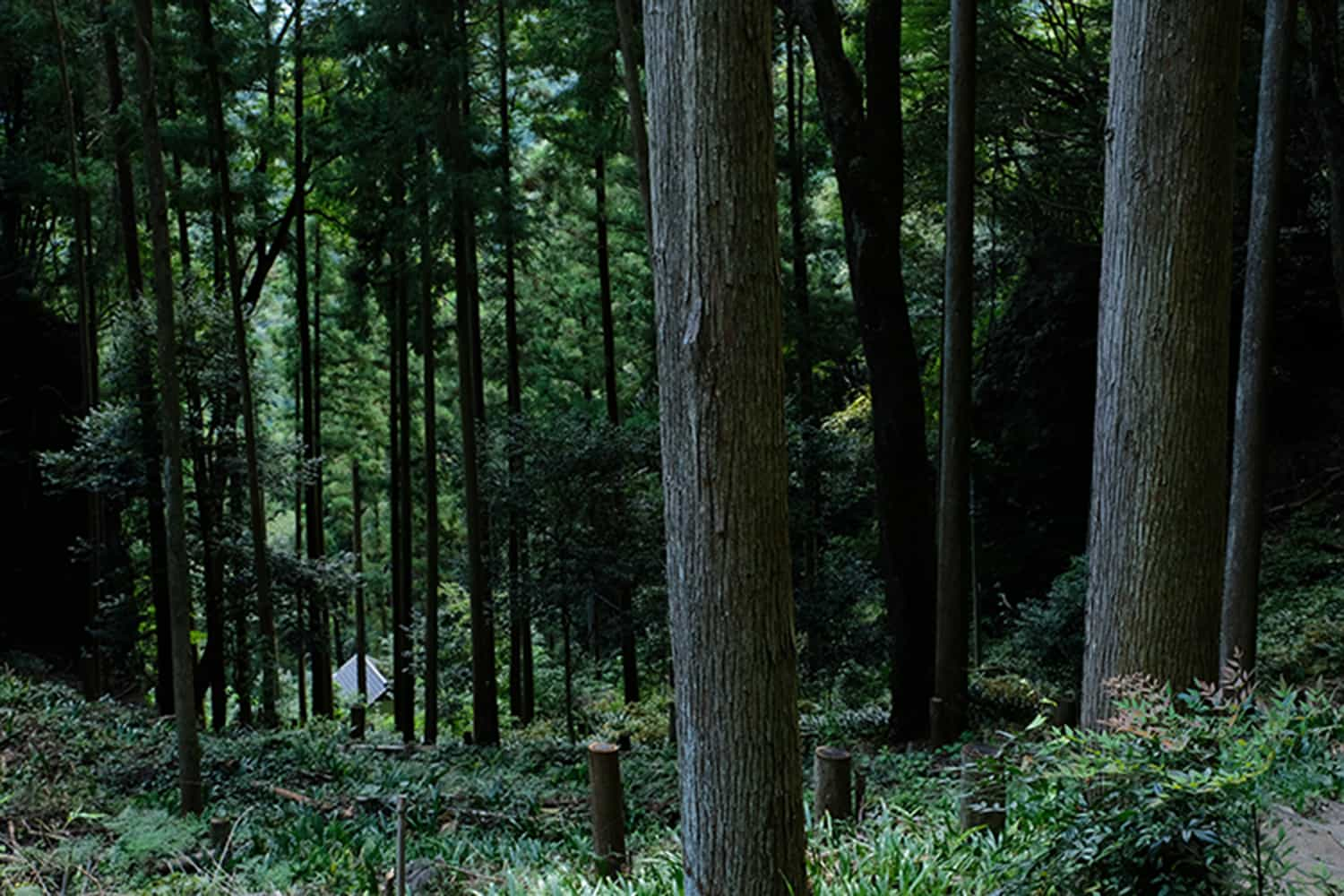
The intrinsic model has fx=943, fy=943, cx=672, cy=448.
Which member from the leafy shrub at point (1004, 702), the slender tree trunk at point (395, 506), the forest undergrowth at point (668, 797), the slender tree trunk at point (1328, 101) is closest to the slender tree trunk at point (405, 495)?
the slender tree trunk at point (395, 506)

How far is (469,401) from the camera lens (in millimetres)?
11602

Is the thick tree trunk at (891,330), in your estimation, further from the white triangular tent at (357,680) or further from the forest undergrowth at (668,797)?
the white triangular tent at (357,680)

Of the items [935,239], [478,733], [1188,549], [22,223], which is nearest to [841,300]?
[935,239]

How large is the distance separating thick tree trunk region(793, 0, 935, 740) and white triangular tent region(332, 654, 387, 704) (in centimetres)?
1872

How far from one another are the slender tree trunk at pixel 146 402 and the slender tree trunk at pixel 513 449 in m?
4.21

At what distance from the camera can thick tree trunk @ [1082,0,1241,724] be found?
3674mm

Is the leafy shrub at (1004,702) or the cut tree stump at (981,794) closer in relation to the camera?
the cut tree stump at (981,794)

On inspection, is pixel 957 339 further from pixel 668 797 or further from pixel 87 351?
pixel 87 351

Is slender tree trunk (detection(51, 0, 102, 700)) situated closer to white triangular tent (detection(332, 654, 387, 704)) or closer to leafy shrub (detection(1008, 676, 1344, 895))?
white triangular tent (detection(332, 654, 387, 704))

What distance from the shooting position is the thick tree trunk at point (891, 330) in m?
8.75

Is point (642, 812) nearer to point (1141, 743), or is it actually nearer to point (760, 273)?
point (1141, 743)

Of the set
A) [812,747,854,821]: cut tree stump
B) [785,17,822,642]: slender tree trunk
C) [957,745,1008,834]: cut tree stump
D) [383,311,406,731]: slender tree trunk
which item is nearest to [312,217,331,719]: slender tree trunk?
[383,311,406,731]: slender tree trunk

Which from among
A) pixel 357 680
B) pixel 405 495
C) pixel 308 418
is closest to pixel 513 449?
pixel 405 495

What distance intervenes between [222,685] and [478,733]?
415 cm
